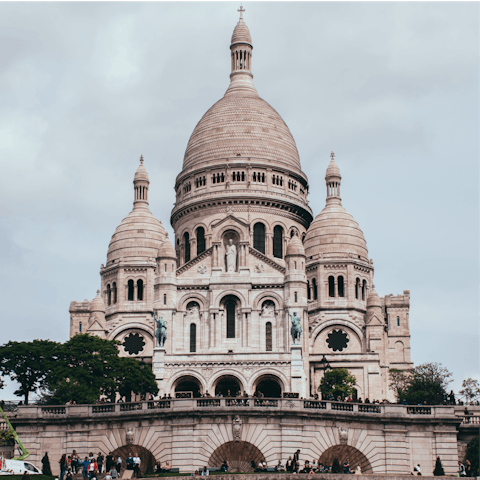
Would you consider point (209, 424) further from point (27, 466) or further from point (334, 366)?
point (334, 366)

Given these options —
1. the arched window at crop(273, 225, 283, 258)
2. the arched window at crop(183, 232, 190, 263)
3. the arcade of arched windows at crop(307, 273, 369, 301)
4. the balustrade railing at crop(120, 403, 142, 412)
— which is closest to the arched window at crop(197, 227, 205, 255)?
the arched window at crop(183, 232, 190, 263)

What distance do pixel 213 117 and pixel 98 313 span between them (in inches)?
988

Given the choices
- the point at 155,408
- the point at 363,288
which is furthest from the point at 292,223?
the point at 155,408

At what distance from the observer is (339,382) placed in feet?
272

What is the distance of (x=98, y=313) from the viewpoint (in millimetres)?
96875

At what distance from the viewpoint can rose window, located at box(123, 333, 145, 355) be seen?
317 ft

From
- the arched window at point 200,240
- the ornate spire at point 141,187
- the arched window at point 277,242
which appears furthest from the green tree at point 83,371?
the ornate spire at point 141,187

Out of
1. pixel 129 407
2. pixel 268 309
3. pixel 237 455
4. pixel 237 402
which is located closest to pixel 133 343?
pixel 268 309

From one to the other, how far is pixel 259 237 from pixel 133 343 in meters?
15.4

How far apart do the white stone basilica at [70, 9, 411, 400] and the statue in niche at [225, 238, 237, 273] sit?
104 mm

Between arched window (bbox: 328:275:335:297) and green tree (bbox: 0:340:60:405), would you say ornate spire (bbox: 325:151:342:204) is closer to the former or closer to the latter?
arched window (bbox: 328:275:335:297)

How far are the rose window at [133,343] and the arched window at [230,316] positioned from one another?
10599mm

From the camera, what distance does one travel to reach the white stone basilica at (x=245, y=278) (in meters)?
86.9

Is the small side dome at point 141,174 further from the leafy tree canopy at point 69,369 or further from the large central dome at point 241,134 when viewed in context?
the leafy tree canopy at point 69,369
